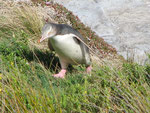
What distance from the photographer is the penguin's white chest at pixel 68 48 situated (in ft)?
14.9

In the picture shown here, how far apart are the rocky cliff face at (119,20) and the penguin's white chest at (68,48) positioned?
2.33 metres

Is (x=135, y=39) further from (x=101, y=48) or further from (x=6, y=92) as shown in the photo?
(x=6, y=92)

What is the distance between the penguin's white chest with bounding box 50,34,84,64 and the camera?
4.55 meters

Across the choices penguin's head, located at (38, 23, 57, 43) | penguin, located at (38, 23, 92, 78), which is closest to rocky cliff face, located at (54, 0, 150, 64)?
penguin, located at (38, 23, 92, 78)

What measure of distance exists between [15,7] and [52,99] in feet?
14.2

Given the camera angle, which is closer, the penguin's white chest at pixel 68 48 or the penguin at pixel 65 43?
the penguin at pixel 65 43

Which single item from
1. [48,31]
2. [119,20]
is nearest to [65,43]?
[48,31]

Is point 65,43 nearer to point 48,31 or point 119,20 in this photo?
point 48,31

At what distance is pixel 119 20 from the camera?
909cm

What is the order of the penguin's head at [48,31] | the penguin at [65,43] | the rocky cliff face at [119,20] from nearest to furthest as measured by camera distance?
the penguin's head at [48,31] < the penguin at [65,43] < the rocky cliff face at [119,20]

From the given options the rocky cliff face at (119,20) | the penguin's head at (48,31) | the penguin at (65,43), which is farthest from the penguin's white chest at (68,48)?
the rocky cliff face at (119,20)

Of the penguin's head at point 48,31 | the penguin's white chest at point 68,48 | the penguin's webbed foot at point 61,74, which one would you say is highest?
the penguin's head at point 48,31

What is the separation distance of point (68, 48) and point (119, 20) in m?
4.79

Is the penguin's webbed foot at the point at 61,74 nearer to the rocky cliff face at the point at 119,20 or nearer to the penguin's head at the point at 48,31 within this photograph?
the penguin's head at the point at 48,31
